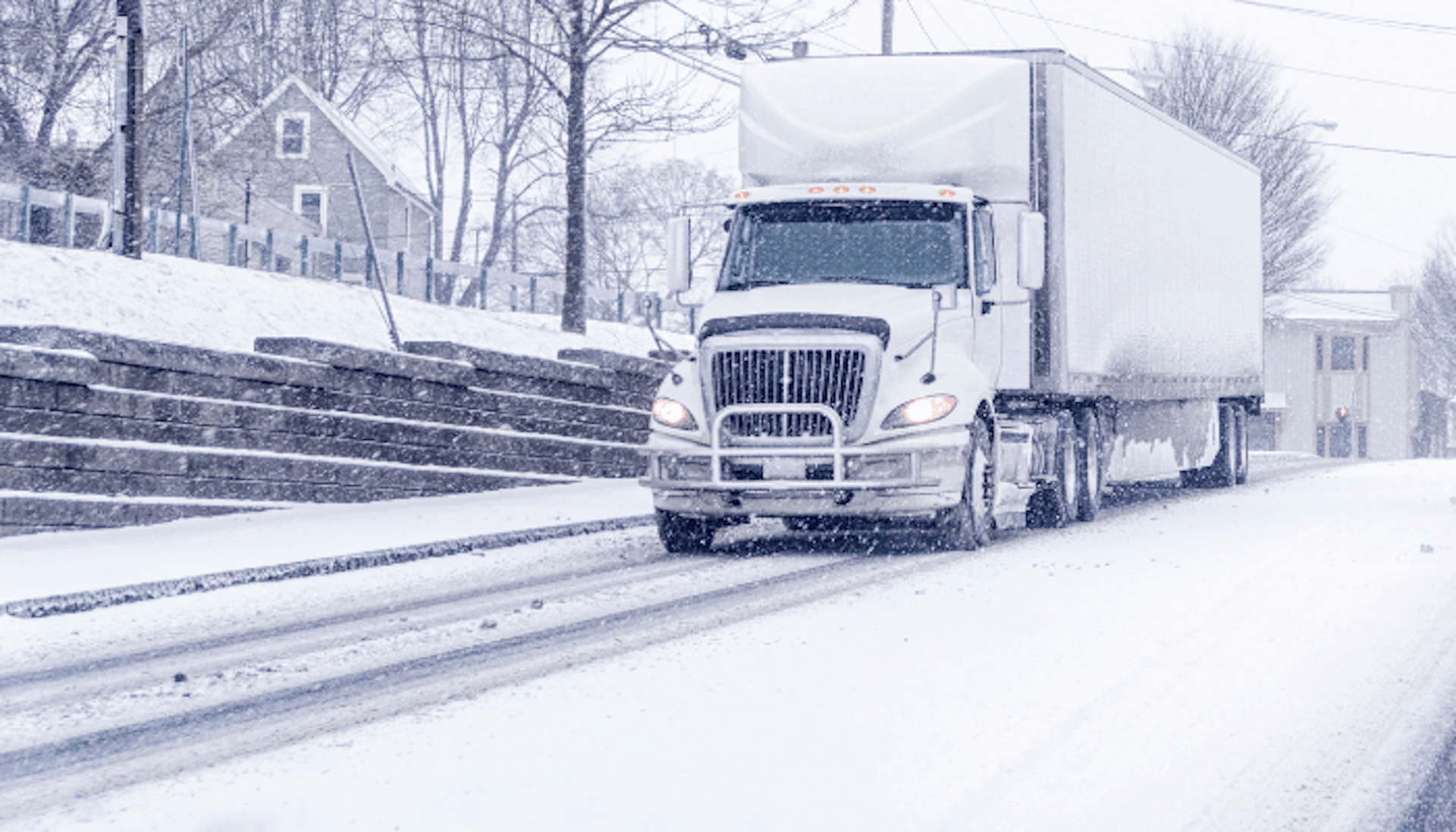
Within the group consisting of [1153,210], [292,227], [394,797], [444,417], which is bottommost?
[394,797]

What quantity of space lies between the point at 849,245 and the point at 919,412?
6.25ft

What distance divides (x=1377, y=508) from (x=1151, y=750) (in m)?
13.2

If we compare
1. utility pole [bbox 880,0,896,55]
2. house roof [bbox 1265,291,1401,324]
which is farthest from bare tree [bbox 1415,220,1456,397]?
utility pole [bbox 880,0,896,55]

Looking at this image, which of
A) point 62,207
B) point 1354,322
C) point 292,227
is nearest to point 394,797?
point 62,207

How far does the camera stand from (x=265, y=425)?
15508mm

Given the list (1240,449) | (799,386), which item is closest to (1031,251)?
(799,386)

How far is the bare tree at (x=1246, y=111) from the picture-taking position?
184 ft

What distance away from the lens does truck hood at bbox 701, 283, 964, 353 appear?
1343 centimetres

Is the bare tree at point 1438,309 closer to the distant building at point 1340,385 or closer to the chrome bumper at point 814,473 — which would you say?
the distant building at point 1340,385

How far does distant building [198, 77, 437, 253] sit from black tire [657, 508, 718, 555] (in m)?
35.6

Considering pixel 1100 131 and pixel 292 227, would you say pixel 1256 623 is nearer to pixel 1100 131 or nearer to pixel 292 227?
pixel 1100 131

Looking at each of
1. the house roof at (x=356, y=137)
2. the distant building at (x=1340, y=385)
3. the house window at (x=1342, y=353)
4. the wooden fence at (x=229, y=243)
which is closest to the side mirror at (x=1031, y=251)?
the wooden fence at (x=229, y=243)

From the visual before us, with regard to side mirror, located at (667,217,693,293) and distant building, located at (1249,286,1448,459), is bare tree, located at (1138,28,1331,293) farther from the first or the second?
side mirror, located at (667,217,693,293)

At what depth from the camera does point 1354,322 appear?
7938 cm
